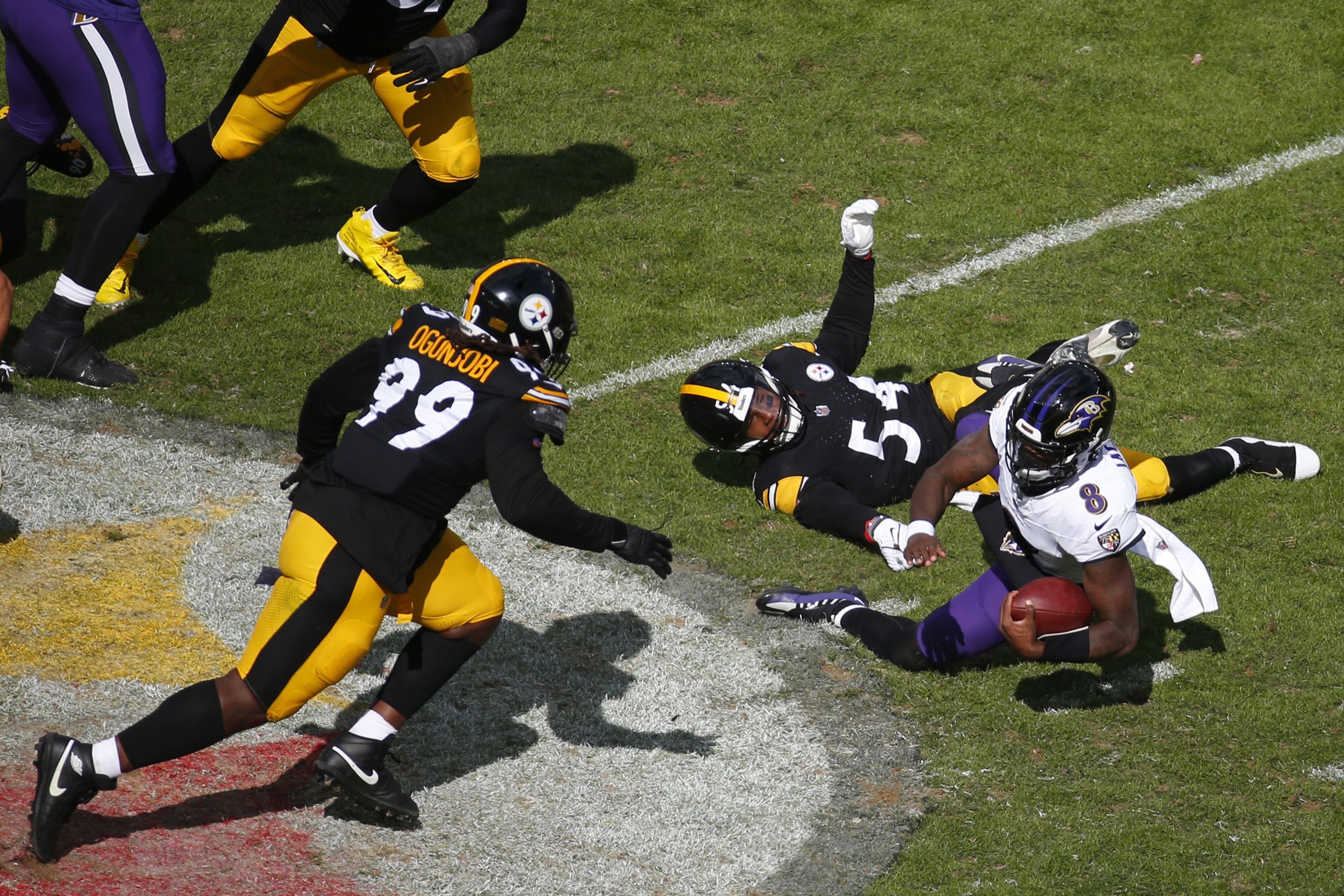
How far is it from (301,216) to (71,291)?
2.30 metres

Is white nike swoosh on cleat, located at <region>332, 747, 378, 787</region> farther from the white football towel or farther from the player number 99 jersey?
the white football towel

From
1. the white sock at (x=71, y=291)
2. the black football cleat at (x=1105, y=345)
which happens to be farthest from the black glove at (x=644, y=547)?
the white sock at (x=71, y=291)

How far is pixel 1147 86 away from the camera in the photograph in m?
10.0

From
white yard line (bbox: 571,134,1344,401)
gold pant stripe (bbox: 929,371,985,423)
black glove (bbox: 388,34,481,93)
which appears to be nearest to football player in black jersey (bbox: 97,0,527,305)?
black glove (bbox: 388,34,481,93)

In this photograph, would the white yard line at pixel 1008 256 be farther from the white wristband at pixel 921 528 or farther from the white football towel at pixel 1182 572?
the white football towel at pixel 1182 572

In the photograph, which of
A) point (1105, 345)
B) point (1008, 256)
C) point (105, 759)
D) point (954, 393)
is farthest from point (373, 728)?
point (1008, 256)

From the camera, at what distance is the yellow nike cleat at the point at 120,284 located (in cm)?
768

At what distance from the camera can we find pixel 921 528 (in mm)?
4574

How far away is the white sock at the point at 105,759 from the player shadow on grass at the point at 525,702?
33.0 inches

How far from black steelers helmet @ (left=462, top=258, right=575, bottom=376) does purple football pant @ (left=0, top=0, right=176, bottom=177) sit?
3.31m

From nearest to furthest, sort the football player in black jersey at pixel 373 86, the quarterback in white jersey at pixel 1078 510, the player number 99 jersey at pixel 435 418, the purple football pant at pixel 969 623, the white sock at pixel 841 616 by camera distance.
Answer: the player number 99 jersey at pixel 435 418, the quarterback in white jersey at pixel 1078 510, the purple football pant at pixel 969 623, the white sock at pixel 841 616, the football player in black jersey at pixel 373 86

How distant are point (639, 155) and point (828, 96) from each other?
173 cm

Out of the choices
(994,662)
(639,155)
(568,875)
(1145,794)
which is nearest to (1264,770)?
(1145,794)

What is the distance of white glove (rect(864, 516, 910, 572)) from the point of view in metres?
5.43
